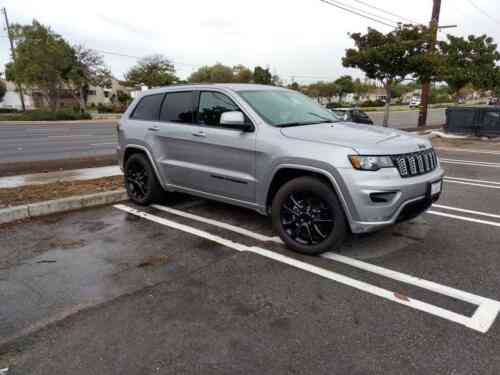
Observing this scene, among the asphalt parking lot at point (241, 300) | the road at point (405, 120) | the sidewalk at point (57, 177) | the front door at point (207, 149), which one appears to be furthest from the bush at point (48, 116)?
the front door at point (207, 149)

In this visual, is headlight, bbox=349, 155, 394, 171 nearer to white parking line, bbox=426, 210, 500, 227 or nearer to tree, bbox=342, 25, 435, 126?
white parking line, bbox=426, 210, 500, 227

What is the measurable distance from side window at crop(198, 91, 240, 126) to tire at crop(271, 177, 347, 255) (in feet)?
4.03

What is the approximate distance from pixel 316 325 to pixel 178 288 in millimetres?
1245

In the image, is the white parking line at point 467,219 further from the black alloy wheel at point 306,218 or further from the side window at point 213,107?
the side window at point 213,107

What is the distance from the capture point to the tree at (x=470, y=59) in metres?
20.3

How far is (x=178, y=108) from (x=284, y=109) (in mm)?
1462

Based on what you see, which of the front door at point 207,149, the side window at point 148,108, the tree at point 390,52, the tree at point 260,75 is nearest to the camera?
the front door at point 207,149

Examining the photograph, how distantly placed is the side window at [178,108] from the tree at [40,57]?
4100cm

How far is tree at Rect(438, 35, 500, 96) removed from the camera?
66.6 ft

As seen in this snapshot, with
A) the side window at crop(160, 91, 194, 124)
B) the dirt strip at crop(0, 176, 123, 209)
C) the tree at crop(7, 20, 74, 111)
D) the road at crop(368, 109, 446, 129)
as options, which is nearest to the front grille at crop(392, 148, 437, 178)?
the side window at crop(160, 91, 194, 124)

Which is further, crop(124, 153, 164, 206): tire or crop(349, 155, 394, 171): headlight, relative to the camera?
crop(124, 153, 164, 206): tire

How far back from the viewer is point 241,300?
315cm

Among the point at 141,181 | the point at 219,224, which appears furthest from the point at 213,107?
the point at 141,181

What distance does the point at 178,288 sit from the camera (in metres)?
3.36
